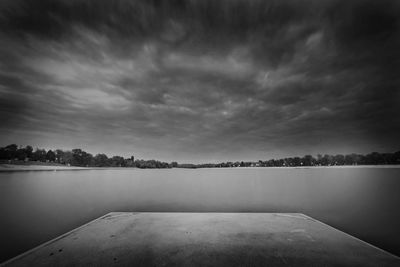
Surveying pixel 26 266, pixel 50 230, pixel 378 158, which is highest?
pixel 378 158

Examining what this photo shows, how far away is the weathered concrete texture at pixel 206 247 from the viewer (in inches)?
185

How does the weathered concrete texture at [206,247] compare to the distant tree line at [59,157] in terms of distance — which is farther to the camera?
the distant tree line at [59,157]

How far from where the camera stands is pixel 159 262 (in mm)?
4668

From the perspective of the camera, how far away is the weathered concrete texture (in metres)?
4.70

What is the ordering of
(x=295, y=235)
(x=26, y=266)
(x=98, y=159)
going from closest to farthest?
(x=26, y=266)
(x=295, y=235)
(x=98, y=159)

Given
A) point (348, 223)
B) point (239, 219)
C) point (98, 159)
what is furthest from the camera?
point (98, 159)

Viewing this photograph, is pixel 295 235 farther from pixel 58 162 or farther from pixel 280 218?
pixel 58 162

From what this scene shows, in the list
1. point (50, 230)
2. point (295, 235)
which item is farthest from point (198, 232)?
point (50, 230)

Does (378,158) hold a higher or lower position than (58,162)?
higher

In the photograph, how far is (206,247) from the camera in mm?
5547

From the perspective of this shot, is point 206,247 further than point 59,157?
No

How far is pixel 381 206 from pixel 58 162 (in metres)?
205

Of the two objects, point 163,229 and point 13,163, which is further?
point 13,163

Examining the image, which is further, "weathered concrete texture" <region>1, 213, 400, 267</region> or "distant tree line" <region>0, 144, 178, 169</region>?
"distant tree line" <region>0, 144, 178, 169</region>
